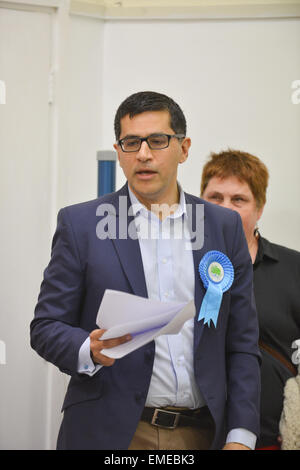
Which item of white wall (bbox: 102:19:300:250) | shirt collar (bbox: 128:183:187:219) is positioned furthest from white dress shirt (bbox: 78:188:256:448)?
white wall (bbox: 102:19:300:250)

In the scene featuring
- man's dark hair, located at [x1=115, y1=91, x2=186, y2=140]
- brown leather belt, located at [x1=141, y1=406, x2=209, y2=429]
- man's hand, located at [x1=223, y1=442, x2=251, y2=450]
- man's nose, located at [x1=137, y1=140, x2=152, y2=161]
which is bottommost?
man's hand, located at [x1=223, y1=442, x2=251, y2=450]

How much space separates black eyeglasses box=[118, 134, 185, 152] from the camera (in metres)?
1.74

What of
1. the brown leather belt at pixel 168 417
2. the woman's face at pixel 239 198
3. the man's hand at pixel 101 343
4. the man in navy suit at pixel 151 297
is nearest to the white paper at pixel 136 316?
the man's hand at pixel 101 343

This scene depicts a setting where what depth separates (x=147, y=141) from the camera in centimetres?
173

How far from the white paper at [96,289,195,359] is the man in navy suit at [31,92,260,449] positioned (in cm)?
16

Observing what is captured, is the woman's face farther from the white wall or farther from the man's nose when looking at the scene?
the man's nose

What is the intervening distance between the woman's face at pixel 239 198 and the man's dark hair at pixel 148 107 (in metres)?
0.73

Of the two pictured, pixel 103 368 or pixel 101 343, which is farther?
pixel 103 368

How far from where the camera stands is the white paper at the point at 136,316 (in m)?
1.42

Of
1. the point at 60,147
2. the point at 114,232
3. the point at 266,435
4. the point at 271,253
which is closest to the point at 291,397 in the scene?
the point at 266,435

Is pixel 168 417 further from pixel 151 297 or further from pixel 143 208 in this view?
pixel 143 208

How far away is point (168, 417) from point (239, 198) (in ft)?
3.68

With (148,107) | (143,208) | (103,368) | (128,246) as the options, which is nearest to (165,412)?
(103,368)
